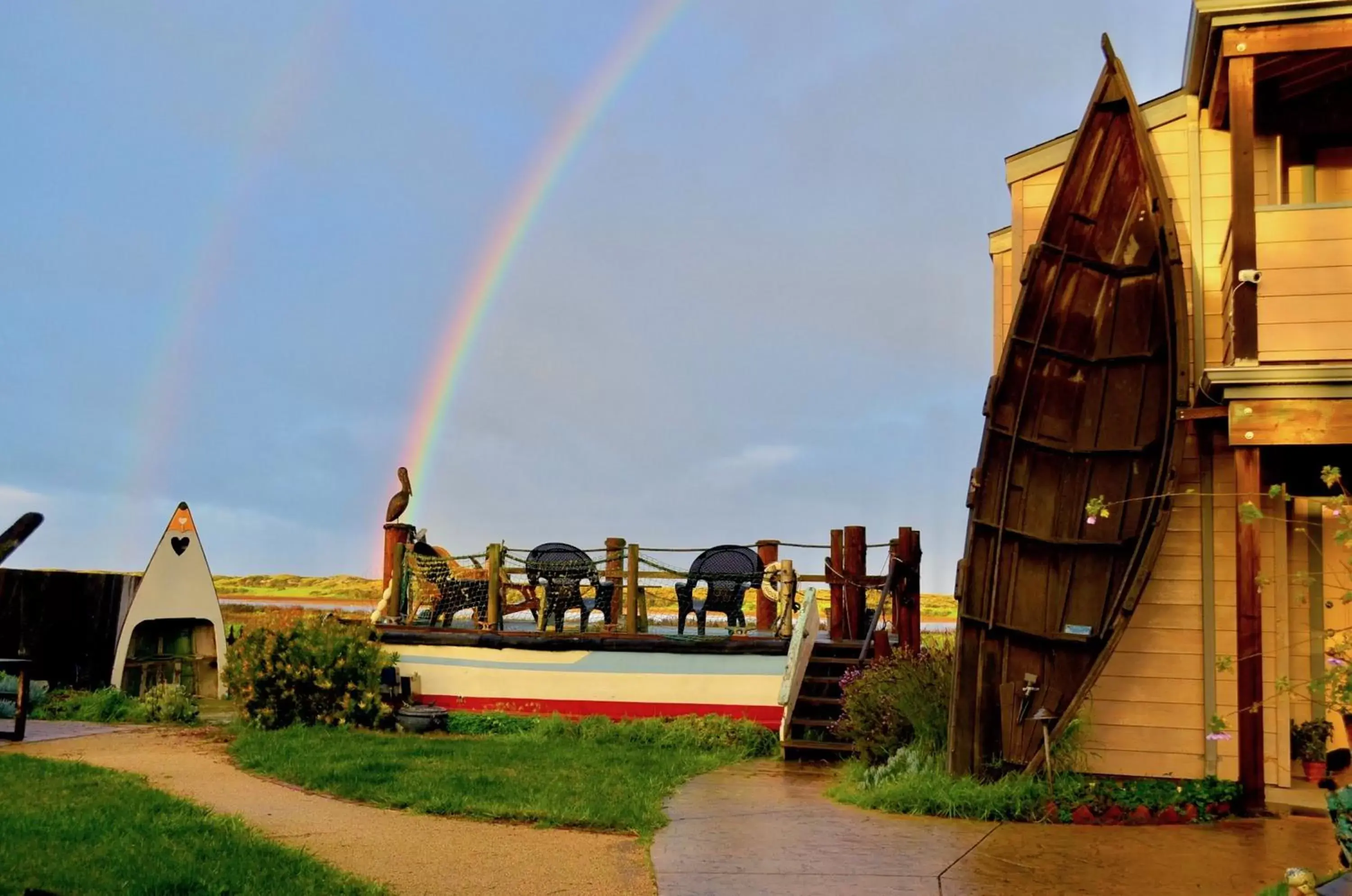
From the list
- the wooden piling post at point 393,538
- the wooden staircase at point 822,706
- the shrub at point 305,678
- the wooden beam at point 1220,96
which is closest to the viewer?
the wooden beam at point 1220,96

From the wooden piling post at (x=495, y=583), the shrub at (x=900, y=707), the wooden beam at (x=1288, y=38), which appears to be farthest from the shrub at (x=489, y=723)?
the wooden beam at (x=1288, y=38)

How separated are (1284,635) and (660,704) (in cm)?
676

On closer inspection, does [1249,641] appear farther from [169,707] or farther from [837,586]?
[169,707]

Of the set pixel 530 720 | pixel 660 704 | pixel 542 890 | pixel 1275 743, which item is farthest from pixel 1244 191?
pixel 530 720

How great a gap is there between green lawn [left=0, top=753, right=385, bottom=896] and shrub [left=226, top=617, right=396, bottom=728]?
3868 millimetres

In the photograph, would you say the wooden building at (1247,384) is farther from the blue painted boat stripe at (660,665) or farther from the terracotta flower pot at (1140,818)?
the blue painted boat stripe at (660,665)

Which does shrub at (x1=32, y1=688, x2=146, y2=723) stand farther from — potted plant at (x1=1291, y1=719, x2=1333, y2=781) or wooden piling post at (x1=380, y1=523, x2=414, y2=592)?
potted plant at (x1=1291, y1=719, x2=1333, y2=781)

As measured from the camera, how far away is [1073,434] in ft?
32.7

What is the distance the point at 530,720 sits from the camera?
529 inches

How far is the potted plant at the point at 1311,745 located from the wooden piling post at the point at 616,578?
7.37 meters

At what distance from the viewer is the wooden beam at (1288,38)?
8.28 meters

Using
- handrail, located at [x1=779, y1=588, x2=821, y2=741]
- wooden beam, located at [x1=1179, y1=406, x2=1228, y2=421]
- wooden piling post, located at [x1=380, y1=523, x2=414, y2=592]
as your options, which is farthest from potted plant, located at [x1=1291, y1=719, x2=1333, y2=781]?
wooden piling post, located at [x1=380, y1=523, x2=414, y2=592]

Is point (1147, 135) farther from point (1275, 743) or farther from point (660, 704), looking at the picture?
point (660, 704)

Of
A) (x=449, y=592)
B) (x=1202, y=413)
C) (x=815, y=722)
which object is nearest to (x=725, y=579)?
(x=815, y=722)
